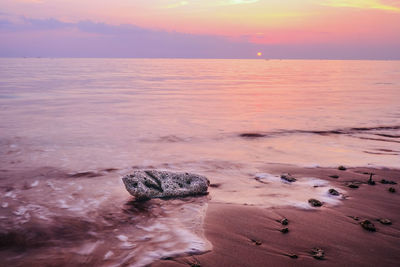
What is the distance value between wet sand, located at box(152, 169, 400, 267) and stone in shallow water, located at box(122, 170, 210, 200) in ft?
2.05

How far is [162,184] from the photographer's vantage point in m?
6.33

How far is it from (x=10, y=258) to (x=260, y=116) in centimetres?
1482

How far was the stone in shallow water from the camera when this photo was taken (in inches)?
242

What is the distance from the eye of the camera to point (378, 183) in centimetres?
683

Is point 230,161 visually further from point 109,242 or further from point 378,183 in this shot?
point 109,242

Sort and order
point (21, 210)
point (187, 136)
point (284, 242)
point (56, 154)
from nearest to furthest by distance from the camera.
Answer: point (284, 242) < point (21, 210) < point (56, 154) < point (187, 136)

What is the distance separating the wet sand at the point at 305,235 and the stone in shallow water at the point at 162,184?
624 millimetres

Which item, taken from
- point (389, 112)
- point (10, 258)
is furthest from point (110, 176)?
point (389, 112)

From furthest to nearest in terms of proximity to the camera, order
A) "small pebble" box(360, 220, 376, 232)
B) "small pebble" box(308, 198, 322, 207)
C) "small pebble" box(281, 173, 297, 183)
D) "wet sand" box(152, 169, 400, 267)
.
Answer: "small pebble" box(281, 173, 297, 183)
"small pebble" box(308, 198, 322, 207)
"small pebble" box(360, 220, 376, 232)
"wet sand" box(152, 169, 400, 267)

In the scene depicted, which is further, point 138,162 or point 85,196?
point 138,162

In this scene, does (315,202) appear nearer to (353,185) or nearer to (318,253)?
(353,185)

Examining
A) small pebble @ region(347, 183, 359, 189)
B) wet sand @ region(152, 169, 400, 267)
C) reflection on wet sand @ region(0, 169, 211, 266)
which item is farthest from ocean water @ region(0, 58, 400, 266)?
small pebble @ region(347, 183, 359, 189)

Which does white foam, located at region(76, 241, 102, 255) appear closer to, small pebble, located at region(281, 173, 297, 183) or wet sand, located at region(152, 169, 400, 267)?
wet sand, located at region(152, 169, 400, 267)

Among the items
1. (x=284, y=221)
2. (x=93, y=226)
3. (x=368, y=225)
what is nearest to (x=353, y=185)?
(x=368, y=225)
